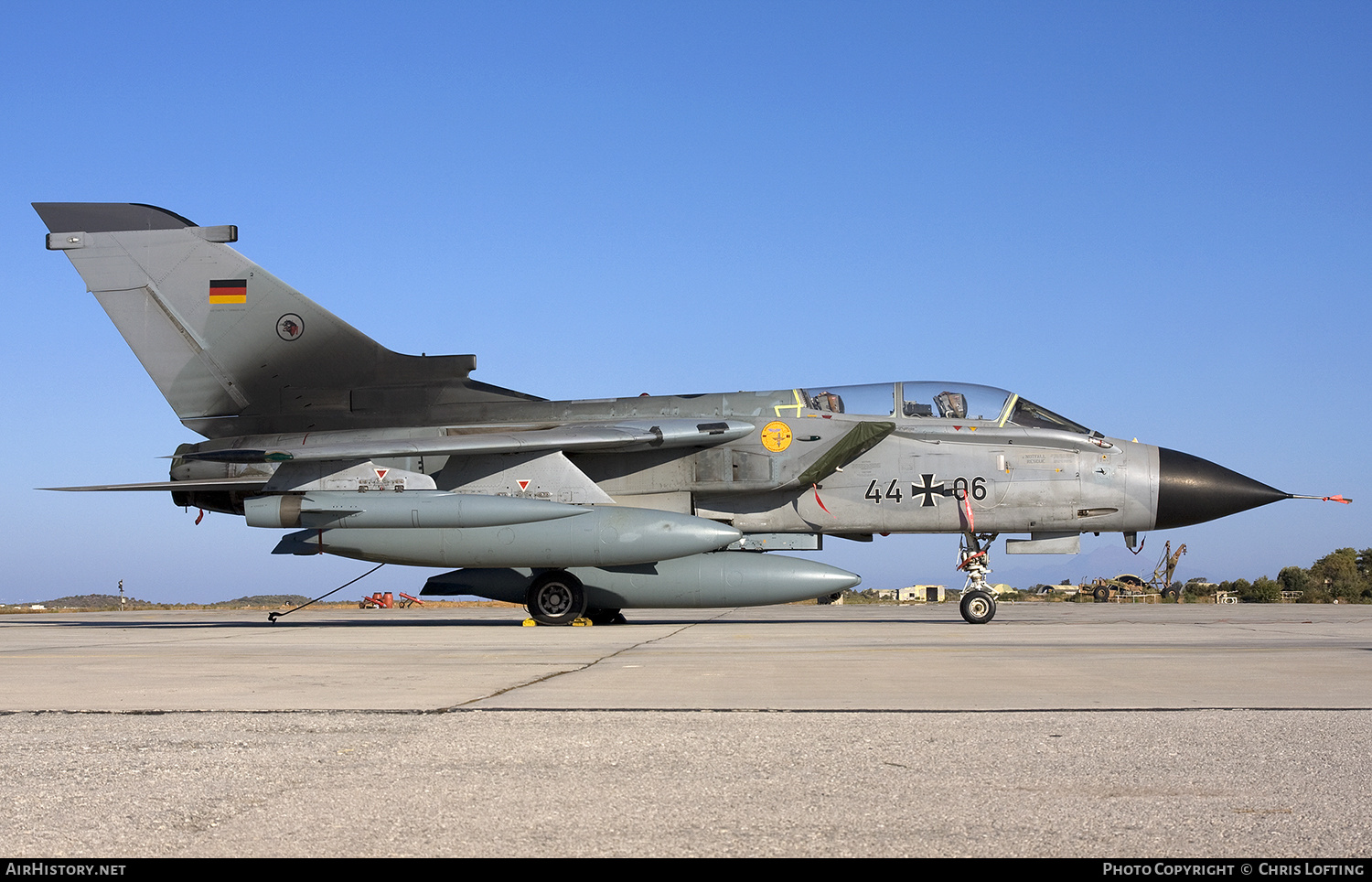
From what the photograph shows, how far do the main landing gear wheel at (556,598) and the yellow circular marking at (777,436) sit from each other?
333cm

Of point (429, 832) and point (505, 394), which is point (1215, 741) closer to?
point (429, 832)

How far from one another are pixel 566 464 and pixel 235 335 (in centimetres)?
553

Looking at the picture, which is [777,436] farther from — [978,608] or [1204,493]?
[1204,493]

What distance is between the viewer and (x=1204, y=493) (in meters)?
14.6

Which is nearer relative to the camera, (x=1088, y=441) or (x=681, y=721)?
(x=681, y=721)

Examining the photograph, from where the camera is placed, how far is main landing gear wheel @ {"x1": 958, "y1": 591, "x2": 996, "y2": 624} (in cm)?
1511

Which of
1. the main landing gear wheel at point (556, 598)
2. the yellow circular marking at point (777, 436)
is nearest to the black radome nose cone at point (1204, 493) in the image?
the yellow circular marking at point (777, 436)

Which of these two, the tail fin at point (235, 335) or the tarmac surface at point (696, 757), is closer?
the tarmac surface at point (696, 757)

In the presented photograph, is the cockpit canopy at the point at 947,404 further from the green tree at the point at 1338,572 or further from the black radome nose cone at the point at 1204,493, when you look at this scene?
the green tree at the point at 1338,572

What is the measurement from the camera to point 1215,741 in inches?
191

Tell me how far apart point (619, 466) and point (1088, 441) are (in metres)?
6.54

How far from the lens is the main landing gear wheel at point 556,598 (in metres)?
15.4
